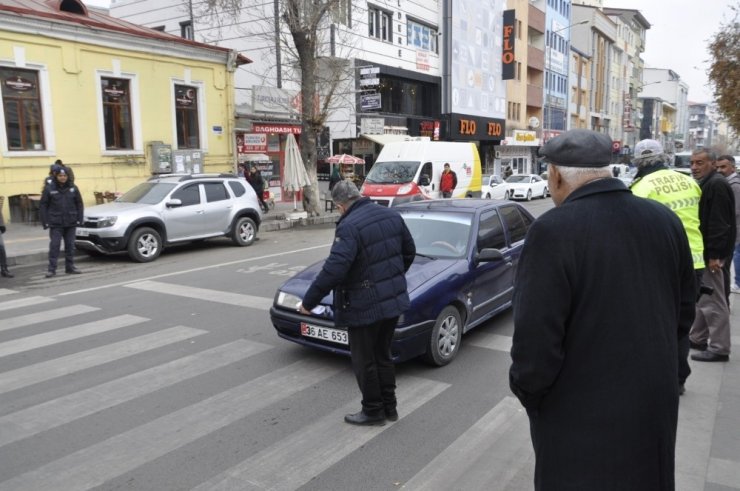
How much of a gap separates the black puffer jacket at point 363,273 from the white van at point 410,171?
539 inches

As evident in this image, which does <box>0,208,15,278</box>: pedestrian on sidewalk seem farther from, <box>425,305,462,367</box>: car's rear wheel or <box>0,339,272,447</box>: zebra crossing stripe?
<box>425,305,462,367</box>: car's rear wheel

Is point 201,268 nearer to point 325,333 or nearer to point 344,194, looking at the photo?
point 325,333

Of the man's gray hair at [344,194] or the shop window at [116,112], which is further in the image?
the shop window at [116,112]

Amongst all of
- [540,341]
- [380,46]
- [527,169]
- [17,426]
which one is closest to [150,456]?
[17,426]

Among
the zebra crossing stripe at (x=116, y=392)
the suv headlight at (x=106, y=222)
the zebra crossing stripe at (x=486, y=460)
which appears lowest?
the zebra crossing stripe at (x=486, y=460)

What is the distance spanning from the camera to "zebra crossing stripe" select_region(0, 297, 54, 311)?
26.3 ft

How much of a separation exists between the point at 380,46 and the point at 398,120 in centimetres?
406

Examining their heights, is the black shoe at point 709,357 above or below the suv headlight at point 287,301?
below

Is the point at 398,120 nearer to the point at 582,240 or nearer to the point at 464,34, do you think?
the point at 464,34

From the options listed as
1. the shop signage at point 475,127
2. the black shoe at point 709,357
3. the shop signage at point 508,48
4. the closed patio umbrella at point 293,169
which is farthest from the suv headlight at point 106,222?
the shop signage at point 508,48

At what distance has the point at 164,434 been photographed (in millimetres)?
4141

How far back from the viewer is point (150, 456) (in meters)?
3.83

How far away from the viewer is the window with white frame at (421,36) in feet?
109

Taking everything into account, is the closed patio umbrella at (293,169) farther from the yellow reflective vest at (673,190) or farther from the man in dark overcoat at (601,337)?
the man in dark overcoat at (601,337)
